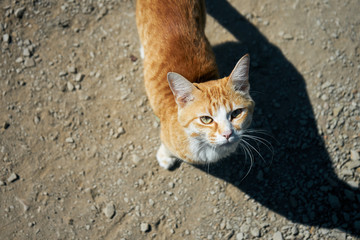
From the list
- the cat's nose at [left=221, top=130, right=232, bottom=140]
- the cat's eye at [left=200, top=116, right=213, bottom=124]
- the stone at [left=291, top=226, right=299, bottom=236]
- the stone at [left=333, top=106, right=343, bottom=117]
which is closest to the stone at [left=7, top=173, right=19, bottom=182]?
the cat's eye at [left=200, top=116, right=213, bottom=124]

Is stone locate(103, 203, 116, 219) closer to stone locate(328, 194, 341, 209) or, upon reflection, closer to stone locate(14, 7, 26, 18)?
stone locate(328, 194, 341, 209)

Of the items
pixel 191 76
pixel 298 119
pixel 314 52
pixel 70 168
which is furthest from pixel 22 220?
pixel 314 52

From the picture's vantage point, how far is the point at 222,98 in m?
2.42

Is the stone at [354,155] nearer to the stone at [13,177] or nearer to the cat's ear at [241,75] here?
the cat's ear at [241,75]

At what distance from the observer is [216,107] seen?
241cm

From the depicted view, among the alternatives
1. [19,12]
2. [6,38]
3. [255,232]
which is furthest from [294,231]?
[19,12]

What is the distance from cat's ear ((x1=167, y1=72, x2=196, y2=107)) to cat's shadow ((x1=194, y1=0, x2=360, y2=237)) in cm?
126

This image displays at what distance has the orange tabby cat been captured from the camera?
2.41m

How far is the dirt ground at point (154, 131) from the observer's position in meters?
3.33

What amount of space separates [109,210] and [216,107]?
191cm

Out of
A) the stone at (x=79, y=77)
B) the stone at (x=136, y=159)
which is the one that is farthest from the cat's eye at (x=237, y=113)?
the stone at (x=79, y=77)

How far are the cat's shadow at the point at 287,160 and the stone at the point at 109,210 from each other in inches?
47.7

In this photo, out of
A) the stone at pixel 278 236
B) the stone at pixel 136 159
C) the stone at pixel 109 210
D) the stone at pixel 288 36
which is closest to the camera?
the stone at pixel 278 236

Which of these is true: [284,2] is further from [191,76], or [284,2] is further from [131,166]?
[131,166]
